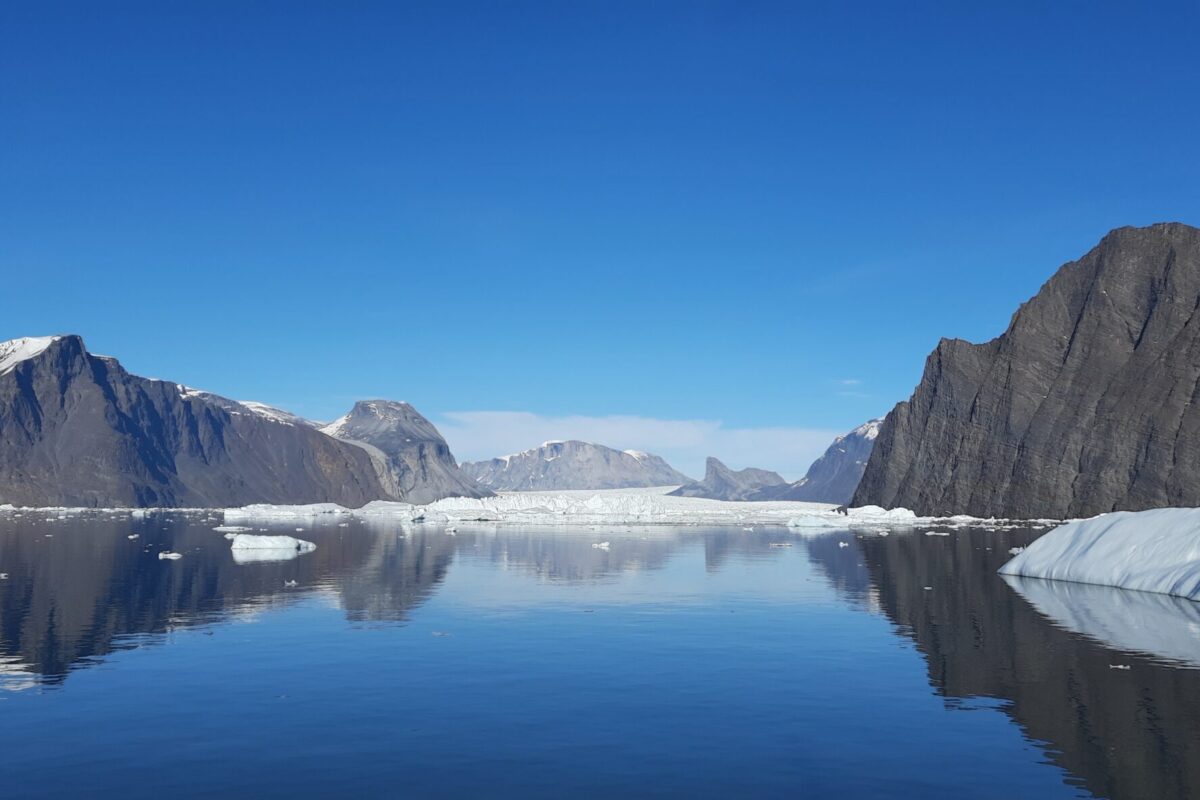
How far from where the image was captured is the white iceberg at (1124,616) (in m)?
33.1

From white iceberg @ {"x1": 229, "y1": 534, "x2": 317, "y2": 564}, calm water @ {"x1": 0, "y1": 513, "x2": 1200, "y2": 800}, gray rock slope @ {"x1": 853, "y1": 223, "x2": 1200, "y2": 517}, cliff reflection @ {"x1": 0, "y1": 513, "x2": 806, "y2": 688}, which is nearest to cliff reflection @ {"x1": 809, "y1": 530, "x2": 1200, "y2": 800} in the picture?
calm water @ {"x1": 0, "y1": 513, "x2": 1200, "y2": 800}

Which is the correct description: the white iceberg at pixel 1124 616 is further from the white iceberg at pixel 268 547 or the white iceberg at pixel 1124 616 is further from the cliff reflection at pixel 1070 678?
the white iceberg at pixel 268 547

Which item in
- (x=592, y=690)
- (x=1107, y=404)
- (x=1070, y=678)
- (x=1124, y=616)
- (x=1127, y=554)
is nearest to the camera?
(x=592, y=690)

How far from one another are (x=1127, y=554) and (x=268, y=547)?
66.1 metres

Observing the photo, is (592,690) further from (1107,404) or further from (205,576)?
(1107,404)

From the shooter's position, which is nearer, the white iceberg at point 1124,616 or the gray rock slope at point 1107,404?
the white iceberg at point 1124,616

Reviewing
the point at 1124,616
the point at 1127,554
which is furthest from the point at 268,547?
the point at 1124,616

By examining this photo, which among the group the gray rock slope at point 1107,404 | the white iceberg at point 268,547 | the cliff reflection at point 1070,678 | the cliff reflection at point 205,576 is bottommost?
the cliff reflection at point 1070,678

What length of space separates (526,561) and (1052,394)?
153m

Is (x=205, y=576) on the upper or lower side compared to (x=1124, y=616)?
upper

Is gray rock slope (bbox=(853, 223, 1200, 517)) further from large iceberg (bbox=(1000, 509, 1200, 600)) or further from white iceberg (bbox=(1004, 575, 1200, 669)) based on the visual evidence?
white iceberg (bbox=(1004, 575, 1200, 669))

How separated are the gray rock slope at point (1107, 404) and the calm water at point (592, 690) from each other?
5377 inches

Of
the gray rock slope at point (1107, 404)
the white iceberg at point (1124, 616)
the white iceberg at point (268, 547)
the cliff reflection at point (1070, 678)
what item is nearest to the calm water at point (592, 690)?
the cliff reflection at point (1070, 678)

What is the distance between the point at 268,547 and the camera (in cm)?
8206
